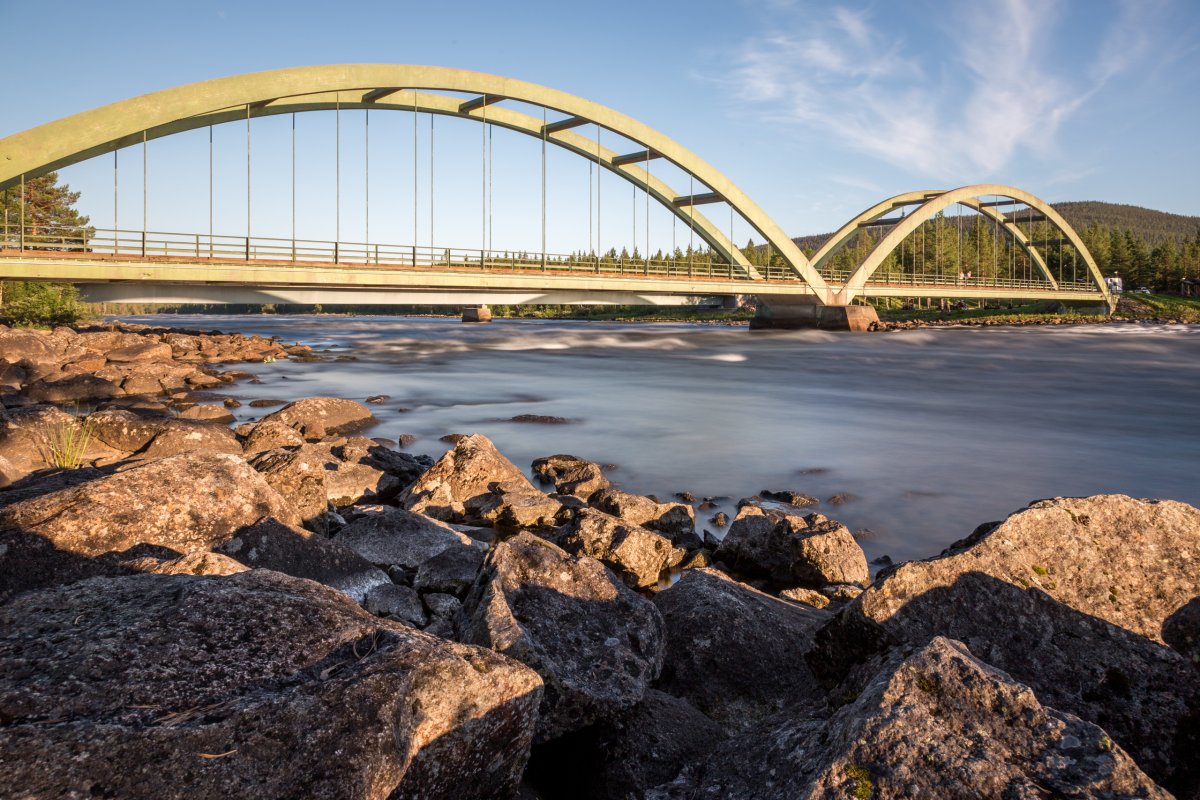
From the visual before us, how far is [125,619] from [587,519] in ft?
16.3

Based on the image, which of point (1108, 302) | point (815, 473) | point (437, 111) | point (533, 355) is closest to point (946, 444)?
point (815, 473)

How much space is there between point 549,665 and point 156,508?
8.03 ft

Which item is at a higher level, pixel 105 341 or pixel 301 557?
pixel 105 341

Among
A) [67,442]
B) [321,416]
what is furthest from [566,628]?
[321,416]

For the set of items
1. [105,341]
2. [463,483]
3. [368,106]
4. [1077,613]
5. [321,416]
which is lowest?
[463,483]

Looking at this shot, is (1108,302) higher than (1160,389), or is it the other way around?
(1108,302)

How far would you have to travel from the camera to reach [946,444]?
15.5 meters

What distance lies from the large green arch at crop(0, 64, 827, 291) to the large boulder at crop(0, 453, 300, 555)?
91.3 feet

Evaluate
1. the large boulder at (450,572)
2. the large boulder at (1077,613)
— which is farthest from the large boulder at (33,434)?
the large boulder at (1077,613)

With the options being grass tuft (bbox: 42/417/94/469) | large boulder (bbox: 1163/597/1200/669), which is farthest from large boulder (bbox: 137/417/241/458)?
large boulder (bbox: 1163/597/1200/669)

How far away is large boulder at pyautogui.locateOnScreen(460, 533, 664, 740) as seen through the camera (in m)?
3.14

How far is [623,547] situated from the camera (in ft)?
A: 22.1

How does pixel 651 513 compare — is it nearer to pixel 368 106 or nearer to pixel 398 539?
pixel 398 539

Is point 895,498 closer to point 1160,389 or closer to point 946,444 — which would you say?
point 946,444
